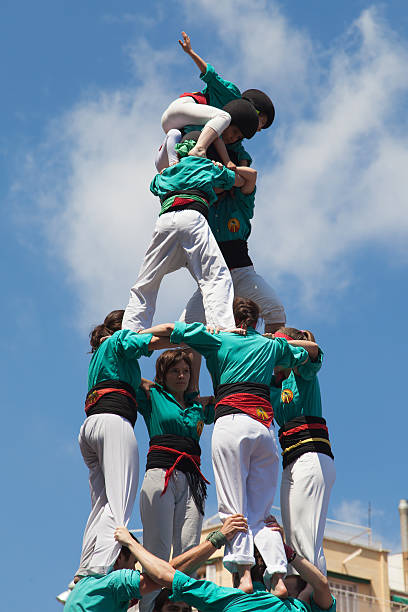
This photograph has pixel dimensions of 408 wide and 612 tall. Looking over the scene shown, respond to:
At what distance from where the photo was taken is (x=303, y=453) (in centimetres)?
1255

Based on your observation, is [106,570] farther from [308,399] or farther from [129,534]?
[308,399]

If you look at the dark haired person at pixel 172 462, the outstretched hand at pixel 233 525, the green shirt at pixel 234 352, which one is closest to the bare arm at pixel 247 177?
the dark haired person at pixel 172 462

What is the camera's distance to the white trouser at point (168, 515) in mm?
11960

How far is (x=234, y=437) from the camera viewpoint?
1135 cm

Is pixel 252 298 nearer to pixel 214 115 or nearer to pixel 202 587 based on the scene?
pixel 214 115

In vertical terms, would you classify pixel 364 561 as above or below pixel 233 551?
above

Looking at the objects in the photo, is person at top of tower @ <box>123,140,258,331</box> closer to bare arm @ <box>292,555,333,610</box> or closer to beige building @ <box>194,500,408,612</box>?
bare arm @ <box>292,555,333,610</box>

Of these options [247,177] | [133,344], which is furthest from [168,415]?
[247,177]

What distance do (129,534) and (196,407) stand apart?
1892 mm

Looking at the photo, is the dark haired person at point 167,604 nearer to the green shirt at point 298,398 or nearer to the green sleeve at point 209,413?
the green sleeve at point 209,413

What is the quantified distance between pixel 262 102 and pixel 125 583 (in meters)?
6.61

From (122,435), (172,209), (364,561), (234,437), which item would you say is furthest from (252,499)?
(364,561)

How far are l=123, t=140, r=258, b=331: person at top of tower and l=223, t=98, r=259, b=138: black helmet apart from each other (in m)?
0.73

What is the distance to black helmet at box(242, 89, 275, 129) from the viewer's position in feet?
48.0
